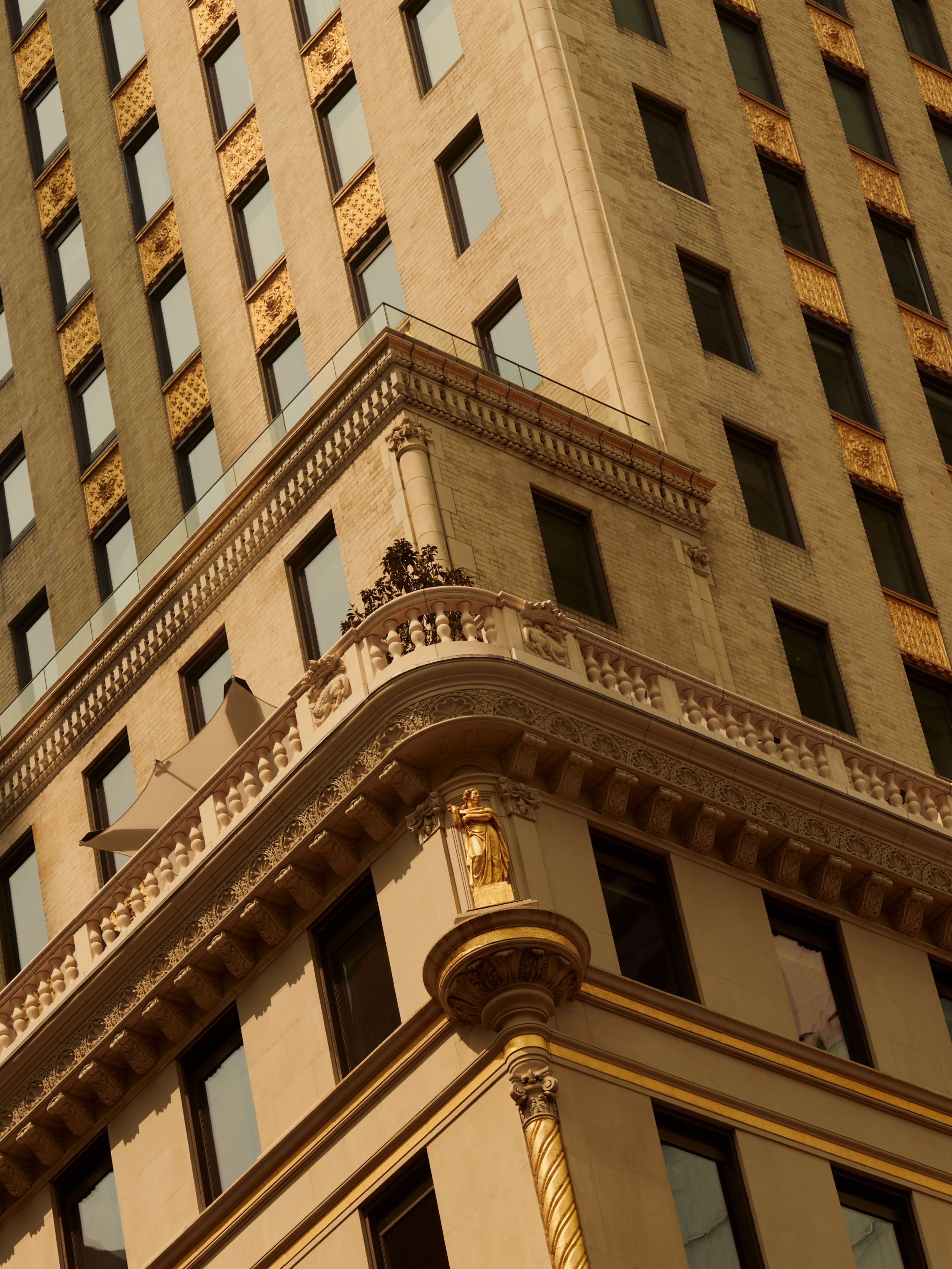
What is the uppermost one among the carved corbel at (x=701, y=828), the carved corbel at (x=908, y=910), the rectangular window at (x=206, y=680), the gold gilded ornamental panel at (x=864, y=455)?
the gold gilded ornamental panel at (x=864, y=455)

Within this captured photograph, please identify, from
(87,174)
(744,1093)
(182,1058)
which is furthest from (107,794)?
(87,174)

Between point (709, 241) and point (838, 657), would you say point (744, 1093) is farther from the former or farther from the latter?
point (709, 241)

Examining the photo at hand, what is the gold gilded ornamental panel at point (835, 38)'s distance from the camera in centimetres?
4894

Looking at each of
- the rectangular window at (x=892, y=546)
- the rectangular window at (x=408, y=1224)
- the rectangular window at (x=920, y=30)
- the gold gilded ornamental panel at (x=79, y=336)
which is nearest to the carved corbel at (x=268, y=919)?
the rectangular window at (x=408, y=1224)

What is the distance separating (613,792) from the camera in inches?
1228

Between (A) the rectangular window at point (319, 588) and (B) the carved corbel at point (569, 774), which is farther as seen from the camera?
(A) the rectangular window at point (319, 588)

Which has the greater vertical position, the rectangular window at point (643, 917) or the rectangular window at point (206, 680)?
the rectangular window at point (206, 680)

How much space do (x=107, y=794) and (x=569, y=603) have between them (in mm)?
8839

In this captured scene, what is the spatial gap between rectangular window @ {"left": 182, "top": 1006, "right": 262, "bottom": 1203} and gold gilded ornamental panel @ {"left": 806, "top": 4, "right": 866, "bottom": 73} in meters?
25.5

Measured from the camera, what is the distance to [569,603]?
34938 mm

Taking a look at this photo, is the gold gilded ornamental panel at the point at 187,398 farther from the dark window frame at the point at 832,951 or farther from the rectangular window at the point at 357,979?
the dark window frame at the point at 832,951

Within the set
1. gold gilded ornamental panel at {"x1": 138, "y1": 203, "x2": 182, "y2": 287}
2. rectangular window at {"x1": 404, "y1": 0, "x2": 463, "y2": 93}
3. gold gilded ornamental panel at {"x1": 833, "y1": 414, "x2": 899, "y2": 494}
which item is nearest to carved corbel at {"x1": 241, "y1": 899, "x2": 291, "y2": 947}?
gold gilded ornamental panel at {"x1": 833, "y1": 414, "x2": 899, "y2": 494}

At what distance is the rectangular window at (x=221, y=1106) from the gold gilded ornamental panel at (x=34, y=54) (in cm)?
3016

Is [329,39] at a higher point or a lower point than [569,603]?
higher
